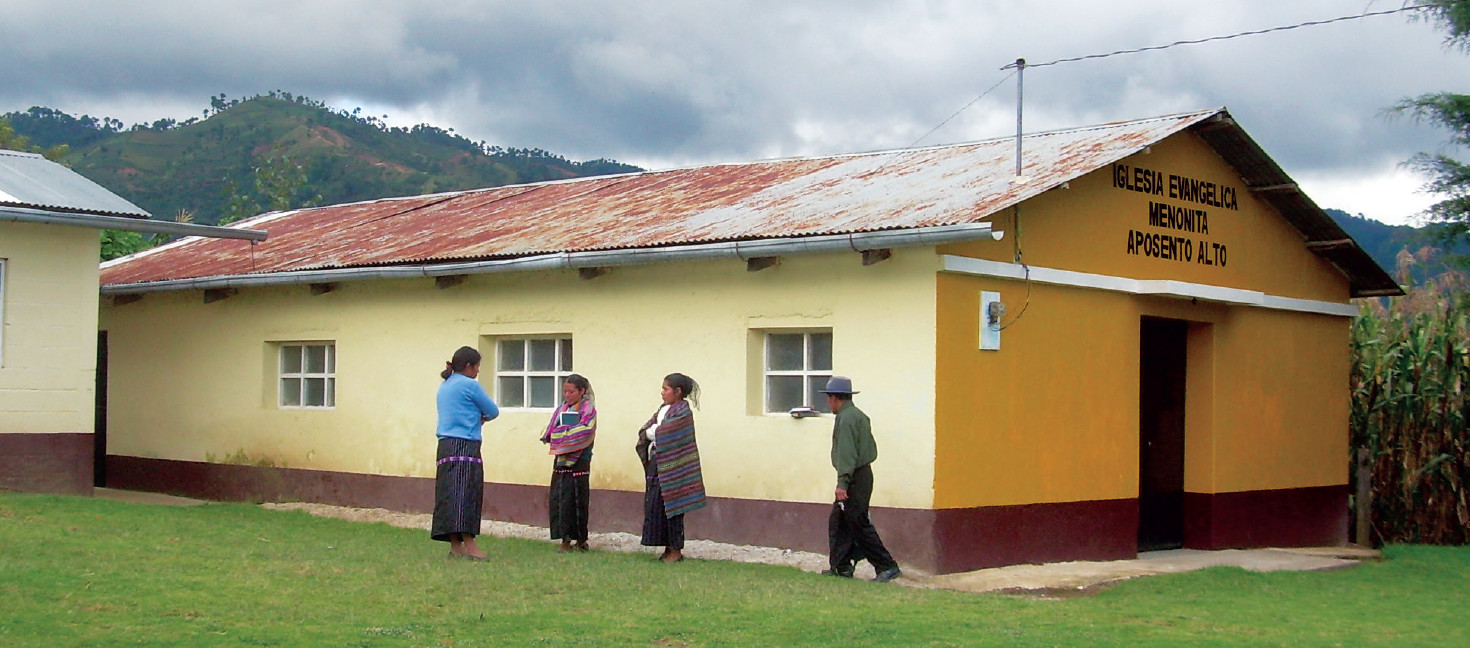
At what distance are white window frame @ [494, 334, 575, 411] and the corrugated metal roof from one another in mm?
3654

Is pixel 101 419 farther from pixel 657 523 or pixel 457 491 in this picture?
pixel 657 523

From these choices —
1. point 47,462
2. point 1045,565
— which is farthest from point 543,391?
point 1045,565

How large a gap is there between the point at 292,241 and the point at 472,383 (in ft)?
27.2

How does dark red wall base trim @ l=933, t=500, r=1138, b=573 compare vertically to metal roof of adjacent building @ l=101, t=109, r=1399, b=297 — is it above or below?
below

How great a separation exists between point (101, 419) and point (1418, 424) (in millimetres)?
15102

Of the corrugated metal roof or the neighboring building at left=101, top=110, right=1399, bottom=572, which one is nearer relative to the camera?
the neighboring building at left=101, top=110, right=1399, bottom=572

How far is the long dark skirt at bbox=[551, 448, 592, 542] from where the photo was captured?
1309 centimetres

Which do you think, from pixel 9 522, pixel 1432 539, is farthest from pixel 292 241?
pixel 1432 539

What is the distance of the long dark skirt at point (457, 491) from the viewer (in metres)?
12.0

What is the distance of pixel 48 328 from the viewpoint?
50.4 feet

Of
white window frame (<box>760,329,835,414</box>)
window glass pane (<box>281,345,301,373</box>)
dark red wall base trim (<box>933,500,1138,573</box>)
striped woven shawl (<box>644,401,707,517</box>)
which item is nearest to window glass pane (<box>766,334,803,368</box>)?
white window frame (<box>760,329,835,414</box>)

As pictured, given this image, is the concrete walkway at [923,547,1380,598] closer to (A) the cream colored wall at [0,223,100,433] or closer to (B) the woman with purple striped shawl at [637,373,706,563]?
(B) the woman with purple striped shawl at [637,373,706,563]

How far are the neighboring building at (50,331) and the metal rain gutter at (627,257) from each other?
56.4 inches

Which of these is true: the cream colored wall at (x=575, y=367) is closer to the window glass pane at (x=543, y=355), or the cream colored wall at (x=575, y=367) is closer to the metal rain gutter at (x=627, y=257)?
the window glass pane at (x=543, y=355)
